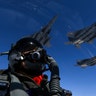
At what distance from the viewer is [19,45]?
5203mm

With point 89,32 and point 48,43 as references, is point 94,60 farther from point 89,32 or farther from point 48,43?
point 48,43

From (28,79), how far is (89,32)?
3044 inches

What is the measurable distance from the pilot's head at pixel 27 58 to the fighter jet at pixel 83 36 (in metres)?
74.5

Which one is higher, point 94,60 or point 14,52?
point 94,60

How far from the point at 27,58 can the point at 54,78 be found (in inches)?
29.7

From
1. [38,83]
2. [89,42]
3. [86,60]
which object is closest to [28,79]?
[38,83]

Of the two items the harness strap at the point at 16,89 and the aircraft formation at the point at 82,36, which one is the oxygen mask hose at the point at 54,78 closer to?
the harness strap at the point at 16,89

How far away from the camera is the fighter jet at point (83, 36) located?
7919 centimetres

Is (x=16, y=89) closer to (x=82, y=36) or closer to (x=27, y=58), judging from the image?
(x=27, y=58)

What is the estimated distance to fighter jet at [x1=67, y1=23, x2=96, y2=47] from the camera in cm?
7919

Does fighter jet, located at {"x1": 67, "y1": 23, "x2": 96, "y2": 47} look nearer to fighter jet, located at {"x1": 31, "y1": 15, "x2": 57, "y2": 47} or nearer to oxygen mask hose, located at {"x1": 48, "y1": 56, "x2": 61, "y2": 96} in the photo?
fighter jet, located at {"x1": 31, "y1": 15, "x2": 57, "y2": 47}

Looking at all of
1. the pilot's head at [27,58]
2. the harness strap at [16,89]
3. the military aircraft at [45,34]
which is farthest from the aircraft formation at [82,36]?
the harness strap at [16,89]

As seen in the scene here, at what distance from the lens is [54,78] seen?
14.4 ft

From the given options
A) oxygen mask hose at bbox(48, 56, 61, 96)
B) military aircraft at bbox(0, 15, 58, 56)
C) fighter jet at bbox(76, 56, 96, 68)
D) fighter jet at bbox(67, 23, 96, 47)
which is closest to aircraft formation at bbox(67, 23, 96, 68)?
fighter jet at bbox(67, 23, 96, 47)
